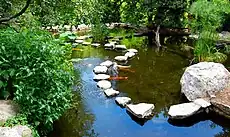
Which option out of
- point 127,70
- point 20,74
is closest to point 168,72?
point 127,70

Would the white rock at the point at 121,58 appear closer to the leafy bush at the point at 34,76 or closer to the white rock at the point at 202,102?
the white rock at the point at 202,102

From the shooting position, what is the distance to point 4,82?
14.6 ft

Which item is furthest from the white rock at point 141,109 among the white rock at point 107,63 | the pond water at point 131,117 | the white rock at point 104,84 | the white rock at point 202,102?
the white rock at point 107,63

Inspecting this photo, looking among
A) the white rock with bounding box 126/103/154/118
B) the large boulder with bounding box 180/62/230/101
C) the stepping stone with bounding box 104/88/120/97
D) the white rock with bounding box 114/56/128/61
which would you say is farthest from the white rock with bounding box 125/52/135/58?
the white rock with bounding box 126/103/154/118

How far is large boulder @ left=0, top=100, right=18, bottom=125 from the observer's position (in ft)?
13.2

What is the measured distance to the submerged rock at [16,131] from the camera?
12.2ft

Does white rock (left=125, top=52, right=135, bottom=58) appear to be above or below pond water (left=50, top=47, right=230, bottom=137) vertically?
above

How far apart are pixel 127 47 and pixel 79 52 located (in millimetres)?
1530

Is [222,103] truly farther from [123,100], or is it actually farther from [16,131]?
[16,131]

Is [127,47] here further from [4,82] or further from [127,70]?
[4,82]

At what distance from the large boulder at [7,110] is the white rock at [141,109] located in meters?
2.03

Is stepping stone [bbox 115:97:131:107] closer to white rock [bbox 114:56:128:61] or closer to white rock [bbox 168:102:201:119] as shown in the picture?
white rock [bbox 168:102:201:119]

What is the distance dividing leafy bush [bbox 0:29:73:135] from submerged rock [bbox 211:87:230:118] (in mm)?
2639

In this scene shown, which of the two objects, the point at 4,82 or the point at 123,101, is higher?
the point at 4,82
